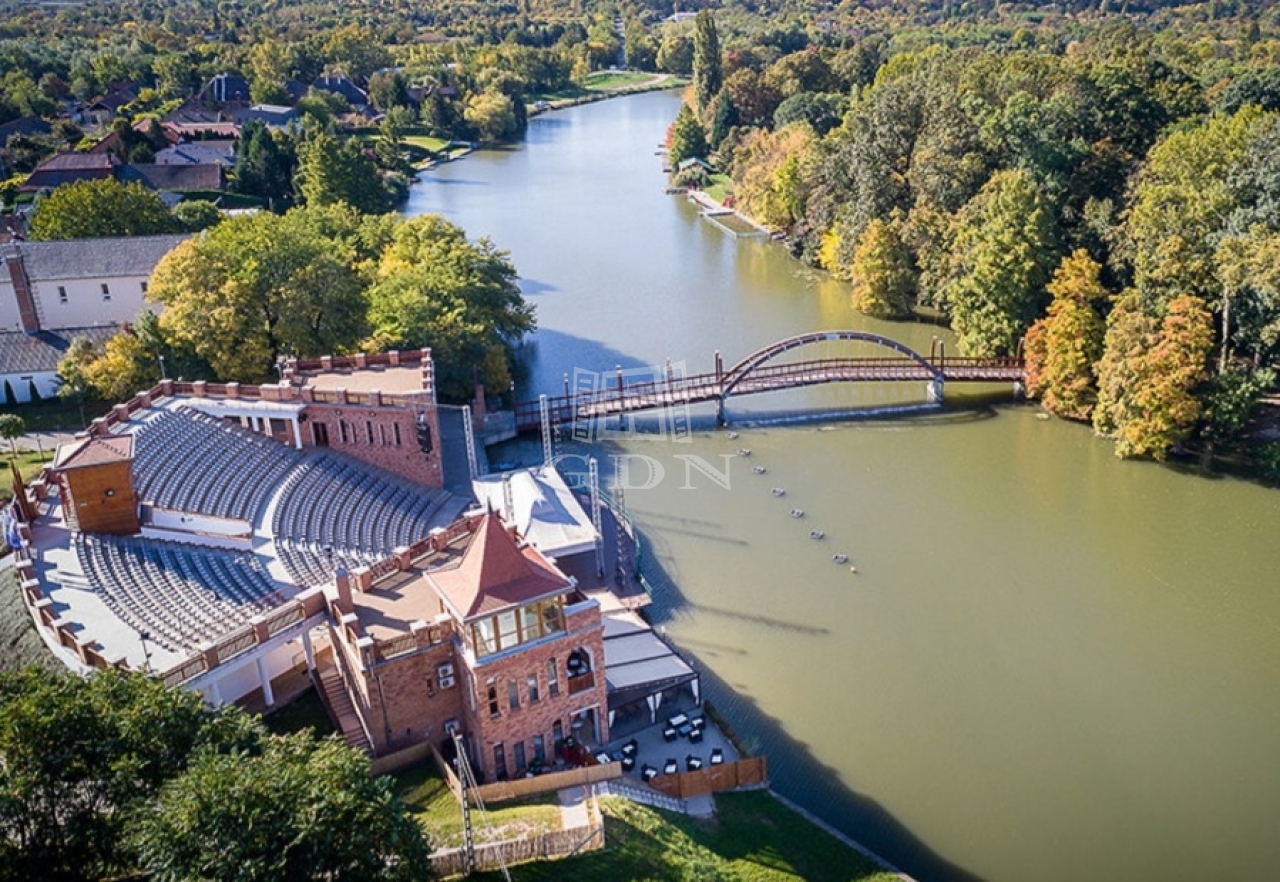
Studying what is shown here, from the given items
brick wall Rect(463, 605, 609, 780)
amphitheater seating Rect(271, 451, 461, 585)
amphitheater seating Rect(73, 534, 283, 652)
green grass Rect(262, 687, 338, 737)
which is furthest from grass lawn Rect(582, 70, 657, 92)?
brick wall Rect(463, 605, 609, 780)

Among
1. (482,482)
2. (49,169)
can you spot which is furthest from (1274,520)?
(49,169)

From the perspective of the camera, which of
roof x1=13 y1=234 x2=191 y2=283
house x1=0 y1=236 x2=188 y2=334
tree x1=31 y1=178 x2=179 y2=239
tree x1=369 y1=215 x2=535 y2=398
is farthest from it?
tree x1=31 y1=178 x2=179 y2=239

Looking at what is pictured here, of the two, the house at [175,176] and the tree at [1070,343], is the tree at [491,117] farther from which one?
the tree at [1070,343]

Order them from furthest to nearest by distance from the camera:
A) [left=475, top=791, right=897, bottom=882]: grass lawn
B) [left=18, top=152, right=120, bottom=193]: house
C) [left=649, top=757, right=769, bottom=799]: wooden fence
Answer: [left=18, top=152, right=120, bottom=193]: house < [left=649, top=757, right=769, bottom=799]: wooden fence < [left=475, top=791, right=897, bottom=882]: grass lawn

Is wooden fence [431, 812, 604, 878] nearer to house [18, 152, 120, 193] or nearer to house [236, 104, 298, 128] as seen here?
house [18, 152, 120, 193]

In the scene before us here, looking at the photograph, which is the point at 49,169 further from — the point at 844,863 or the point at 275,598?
the point at 844,863

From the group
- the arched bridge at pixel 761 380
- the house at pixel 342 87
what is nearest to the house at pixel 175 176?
the arched bridge at pixel 761 380

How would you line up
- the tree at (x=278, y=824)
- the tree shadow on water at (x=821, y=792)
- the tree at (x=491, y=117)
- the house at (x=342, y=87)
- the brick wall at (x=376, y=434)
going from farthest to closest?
the house at (x=342, y=87)
the tree at (x=491, y=117)
the brick wall at (x=376, y=434)
the tree shadow on water at (x=821, y=792)
the tree at (x=278, y=824)
